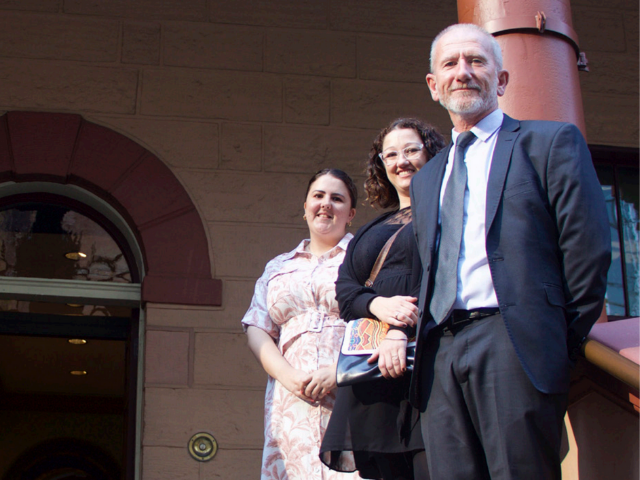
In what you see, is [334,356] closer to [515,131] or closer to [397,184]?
[397,184]

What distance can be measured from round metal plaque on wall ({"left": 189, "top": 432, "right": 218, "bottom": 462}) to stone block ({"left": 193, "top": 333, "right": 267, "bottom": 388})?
29 centimetres

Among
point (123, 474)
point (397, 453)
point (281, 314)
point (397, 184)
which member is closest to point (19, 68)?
point (123, 474)

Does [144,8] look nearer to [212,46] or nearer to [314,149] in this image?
[212,46]

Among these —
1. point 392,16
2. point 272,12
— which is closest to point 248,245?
point 272,12

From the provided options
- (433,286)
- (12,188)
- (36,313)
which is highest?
(12,188)

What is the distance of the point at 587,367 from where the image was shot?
252 cm

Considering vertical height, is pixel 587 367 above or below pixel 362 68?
below

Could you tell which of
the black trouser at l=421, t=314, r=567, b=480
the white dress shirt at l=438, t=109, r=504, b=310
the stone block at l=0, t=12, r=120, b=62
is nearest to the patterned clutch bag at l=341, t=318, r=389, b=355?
the black trouser at l=421, t=314, r=567, b=480

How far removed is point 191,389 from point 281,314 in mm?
1538

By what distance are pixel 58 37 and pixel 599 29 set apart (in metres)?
3.58

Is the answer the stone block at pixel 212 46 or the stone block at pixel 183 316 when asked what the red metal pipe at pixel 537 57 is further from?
the stone block at pixel 212 46

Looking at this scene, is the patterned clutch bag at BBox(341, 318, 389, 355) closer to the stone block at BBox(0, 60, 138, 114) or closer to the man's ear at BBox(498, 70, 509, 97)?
the man's ear at BBox(498, 70, 509, 97)

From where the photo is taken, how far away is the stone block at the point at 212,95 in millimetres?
5445

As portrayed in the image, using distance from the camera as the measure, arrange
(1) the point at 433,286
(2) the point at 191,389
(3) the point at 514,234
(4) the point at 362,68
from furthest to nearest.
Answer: (4) the point at 362,68 < (2) the point at 191,389 < (1) the point at 433,286 < (3) the point at 514,234
